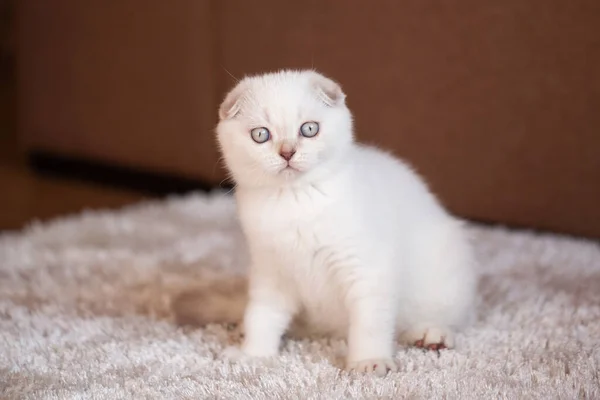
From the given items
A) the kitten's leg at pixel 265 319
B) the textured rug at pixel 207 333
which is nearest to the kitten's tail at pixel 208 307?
the textured rug at pixel 207 333

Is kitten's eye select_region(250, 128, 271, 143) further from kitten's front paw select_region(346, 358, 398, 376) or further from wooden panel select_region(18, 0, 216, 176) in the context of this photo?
wooden panel select_region(18, 0, 216, 176)

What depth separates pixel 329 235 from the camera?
1.17m

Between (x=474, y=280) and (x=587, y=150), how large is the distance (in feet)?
2.31

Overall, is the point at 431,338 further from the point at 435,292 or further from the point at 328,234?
the point at 328,234

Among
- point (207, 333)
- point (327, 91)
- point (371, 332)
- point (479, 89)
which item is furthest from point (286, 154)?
point (479, 89)

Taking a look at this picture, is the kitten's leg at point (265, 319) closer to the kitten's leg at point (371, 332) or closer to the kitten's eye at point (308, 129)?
the kitten's leg at point (371, 332)

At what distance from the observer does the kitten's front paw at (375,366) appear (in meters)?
1.11

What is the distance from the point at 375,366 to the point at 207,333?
353 millimetres

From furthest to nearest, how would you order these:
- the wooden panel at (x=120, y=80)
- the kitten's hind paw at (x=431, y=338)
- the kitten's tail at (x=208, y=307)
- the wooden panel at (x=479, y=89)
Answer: the wooden panel at (x=120, y=80)
the wooden panel at (x=479, y=89)
the kitten's tail at (x=208, y=307)
the kitten's hind paw at (x=431, y=338)

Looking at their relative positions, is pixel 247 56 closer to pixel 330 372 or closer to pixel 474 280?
pixel 474 280

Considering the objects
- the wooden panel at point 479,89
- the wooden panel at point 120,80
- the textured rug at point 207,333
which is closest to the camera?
the textured rug at point 207,333

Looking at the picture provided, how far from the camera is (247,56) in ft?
7.98

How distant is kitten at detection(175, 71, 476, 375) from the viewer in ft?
3.71

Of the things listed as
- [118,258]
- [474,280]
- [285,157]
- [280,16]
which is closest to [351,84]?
[280,16]
